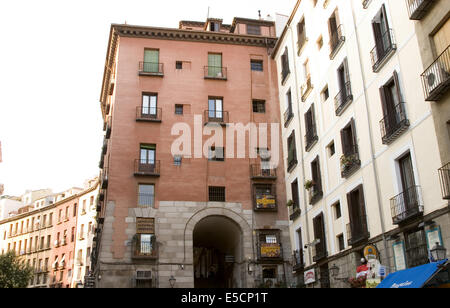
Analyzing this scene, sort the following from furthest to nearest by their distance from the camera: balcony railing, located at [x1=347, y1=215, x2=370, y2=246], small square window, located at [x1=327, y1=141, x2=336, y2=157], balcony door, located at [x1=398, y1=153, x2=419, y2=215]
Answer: small square window, located at [x1=327, y1=141, x2=336, y2=157] → balcony railing, located at [x1=347, y1=215, x2=370, y2=246] → balcony door, located at [x1=398, y1=153, x2=419, y2=215]

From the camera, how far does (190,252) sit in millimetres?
33312

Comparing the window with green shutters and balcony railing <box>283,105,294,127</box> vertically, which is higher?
the window with green shutters

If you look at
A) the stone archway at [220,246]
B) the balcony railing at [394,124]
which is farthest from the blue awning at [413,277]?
the stone archway at [220,246]

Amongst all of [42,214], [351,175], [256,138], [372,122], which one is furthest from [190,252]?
[42,214]

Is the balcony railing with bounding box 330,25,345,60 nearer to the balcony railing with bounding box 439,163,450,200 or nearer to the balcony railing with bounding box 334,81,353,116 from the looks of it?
the balcony railing with bounding box 334,81,353,116

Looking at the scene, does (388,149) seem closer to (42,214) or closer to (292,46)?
(292,46)

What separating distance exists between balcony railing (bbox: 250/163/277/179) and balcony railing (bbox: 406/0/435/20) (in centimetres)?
1747

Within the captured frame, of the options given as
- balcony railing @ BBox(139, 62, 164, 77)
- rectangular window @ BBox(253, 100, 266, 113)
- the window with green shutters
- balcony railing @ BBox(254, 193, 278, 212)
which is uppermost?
the window with green shutters

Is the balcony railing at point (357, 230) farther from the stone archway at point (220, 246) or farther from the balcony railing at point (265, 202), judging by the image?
the stone archway at point (220, 246)

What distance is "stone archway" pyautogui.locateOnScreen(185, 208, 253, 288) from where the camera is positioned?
3425 cm

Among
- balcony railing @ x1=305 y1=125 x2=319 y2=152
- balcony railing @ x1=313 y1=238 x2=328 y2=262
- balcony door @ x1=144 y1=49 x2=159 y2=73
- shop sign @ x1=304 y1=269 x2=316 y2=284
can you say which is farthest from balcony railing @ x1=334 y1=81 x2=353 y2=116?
balcony door @ x1=144 y1=49 x2=159 y2=73

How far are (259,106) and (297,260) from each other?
1229 centimetres

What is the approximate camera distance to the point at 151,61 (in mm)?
38125

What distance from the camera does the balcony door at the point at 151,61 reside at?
124 ft
